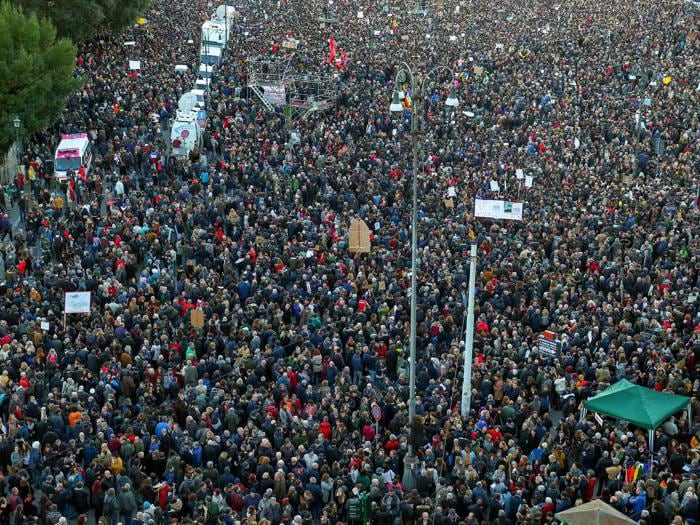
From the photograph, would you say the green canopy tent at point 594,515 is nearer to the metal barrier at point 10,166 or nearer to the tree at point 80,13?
the metal barrier at point 10,166

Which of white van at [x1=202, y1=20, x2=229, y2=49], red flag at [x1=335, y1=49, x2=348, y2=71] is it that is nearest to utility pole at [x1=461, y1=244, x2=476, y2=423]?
red flag at [x1=335, y1=49, x2=348, y2=71]

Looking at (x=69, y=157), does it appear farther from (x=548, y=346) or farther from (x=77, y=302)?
(x=548, y=346)

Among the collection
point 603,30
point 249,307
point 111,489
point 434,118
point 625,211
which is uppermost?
point 603,30

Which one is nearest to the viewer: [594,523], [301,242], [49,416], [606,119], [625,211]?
[594,523]

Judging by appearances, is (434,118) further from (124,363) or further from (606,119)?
(124,363)

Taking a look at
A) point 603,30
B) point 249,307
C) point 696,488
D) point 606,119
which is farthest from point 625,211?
point 603,30

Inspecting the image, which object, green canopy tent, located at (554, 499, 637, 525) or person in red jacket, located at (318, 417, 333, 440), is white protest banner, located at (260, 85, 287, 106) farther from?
green canopy tent, located at (554, 499, 637, 525)

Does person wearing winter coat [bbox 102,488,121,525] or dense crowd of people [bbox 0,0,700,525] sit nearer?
person wearing winter coat [bbox 102,488,121,525]
